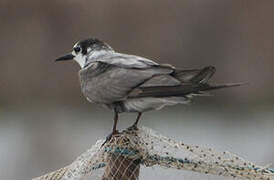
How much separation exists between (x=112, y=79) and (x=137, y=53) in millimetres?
4887

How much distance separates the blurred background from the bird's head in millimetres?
3497

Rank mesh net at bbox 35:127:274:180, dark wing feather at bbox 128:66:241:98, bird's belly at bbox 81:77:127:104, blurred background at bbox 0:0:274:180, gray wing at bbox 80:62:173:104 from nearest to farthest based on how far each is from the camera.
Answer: mesh net at bbox 35:127:274:180, dark wing feather at bbox 128:66:241:98, gray wing at bbox 80:62:173:104, bird's belly at bbox 81:77:127:104, blurred background at bbox 0:0:274:180

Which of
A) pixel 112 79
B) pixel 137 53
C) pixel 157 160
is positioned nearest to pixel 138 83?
pixel 112 79

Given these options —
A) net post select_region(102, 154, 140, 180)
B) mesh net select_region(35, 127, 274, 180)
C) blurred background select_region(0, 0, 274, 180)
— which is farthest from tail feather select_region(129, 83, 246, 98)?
blurred background select_region(0, 0, 274, 180)

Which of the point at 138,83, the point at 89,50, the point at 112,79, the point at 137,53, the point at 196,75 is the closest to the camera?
the point at 196,75

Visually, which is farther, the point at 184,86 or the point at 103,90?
the point at 103,90

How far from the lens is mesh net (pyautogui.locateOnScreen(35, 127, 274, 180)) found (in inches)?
156

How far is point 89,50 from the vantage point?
527 centimetres

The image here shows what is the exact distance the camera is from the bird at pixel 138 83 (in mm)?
4157

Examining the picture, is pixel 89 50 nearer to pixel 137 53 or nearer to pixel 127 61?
pixel 127 61

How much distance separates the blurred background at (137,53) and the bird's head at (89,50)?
3.50 meters

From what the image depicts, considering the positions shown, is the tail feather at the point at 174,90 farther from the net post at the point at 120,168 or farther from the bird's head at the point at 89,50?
the bird's head at the point at 89,50

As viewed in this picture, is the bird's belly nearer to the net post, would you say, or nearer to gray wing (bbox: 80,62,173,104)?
gray wing (bbox: 80,62,173,104)

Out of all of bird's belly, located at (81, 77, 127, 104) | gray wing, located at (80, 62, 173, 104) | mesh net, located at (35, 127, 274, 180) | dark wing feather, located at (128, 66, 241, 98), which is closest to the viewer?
mesh net, located at (35, 127, 274, 180)
